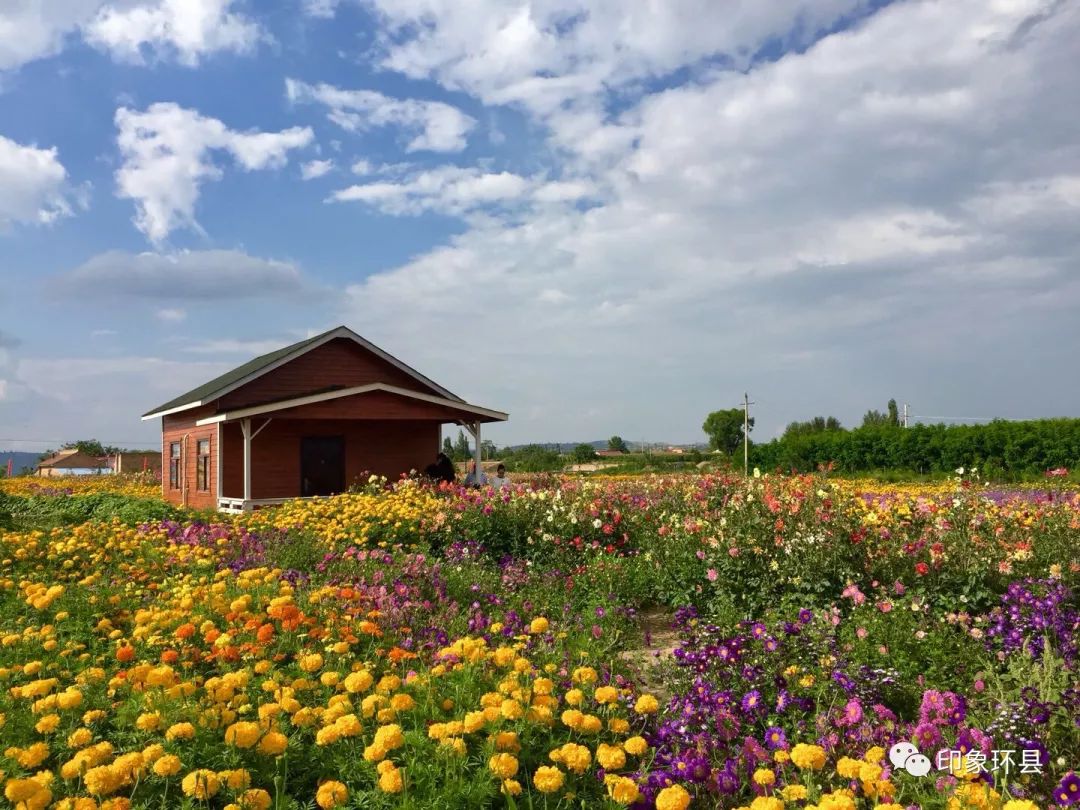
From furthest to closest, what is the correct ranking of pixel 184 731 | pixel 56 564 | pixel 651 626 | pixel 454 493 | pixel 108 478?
pixel 108 478 < pixel 454 493 < pixel 56 564 < pixel 651 626 < pixel 184 731

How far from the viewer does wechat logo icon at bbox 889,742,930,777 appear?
2930 mm

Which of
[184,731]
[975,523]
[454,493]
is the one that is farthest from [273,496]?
[184,731]

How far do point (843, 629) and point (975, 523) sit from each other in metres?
2.40

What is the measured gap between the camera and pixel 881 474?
31.3 m

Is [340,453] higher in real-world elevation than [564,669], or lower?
higher

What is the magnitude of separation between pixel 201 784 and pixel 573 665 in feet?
7.43

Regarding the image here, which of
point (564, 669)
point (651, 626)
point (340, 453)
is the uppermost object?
point (340, 453)

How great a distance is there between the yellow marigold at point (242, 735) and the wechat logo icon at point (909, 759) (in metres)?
2.32

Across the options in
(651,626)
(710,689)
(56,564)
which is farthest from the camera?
(56,564)

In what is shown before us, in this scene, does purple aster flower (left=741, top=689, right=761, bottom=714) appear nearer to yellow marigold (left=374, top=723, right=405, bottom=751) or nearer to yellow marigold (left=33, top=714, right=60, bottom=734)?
yellow marigold (left=374, top=723, right=405, bottom=751)

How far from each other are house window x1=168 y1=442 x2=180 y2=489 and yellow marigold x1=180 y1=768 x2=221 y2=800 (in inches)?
976

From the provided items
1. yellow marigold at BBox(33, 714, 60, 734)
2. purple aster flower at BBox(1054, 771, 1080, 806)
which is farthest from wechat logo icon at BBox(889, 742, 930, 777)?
yellow marigold at BBox(33, 714, 60, 734)

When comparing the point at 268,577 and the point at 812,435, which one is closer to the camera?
the point at 268,577

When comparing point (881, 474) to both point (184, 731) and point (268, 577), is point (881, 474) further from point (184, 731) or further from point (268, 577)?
point (184, 731)
